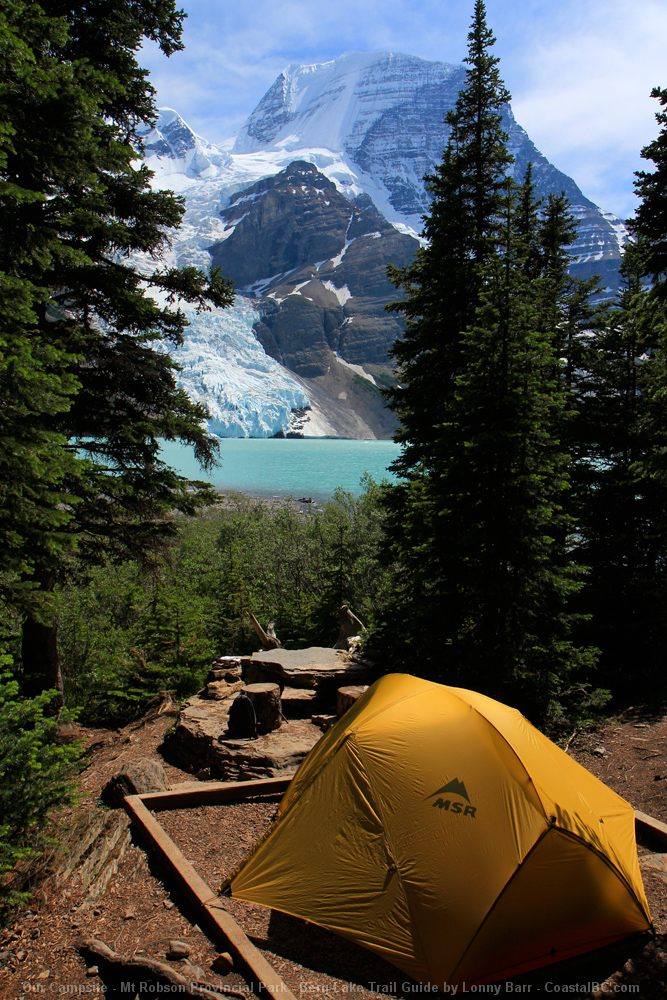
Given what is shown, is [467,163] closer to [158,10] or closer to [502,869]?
[158,10]

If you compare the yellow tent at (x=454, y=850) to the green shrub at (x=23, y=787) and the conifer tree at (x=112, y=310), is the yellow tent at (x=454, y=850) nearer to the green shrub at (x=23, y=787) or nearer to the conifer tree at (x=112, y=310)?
the green shrub at (x=23, y=787)

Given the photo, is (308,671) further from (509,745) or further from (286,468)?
(286,468)

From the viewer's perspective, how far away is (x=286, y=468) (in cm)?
8894

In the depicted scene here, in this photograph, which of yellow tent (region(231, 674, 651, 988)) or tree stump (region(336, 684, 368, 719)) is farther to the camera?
tree stump (region(336, 684, 368, 719))

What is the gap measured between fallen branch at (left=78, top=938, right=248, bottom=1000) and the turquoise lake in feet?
149

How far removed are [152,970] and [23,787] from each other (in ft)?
5.54

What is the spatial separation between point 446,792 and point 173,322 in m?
6.79

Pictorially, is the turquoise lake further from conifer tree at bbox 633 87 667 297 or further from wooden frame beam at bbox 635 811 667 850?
wooden frame beam at bbox 635 811 667 850

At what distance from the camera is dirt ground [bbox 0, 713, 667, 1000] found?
3951 mm

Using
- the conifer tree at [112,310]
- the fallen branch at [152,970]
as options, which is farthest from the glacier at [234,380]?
the fallen branch at [152,970]

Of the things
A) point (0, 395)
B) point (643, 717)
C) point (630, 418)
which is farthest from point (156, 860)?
point (630, 418)

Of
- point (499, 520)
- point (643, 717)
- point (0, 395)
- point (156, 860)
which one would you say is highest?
point (0, 395)

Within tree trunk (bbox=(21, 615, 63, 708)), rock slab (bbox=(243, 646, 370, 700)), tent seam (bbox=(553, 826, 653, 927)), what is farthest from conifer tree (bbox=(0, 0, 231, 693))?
tent seam (bbox=(553, 826, 653, 927))

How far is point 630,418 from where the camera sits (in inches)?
480
